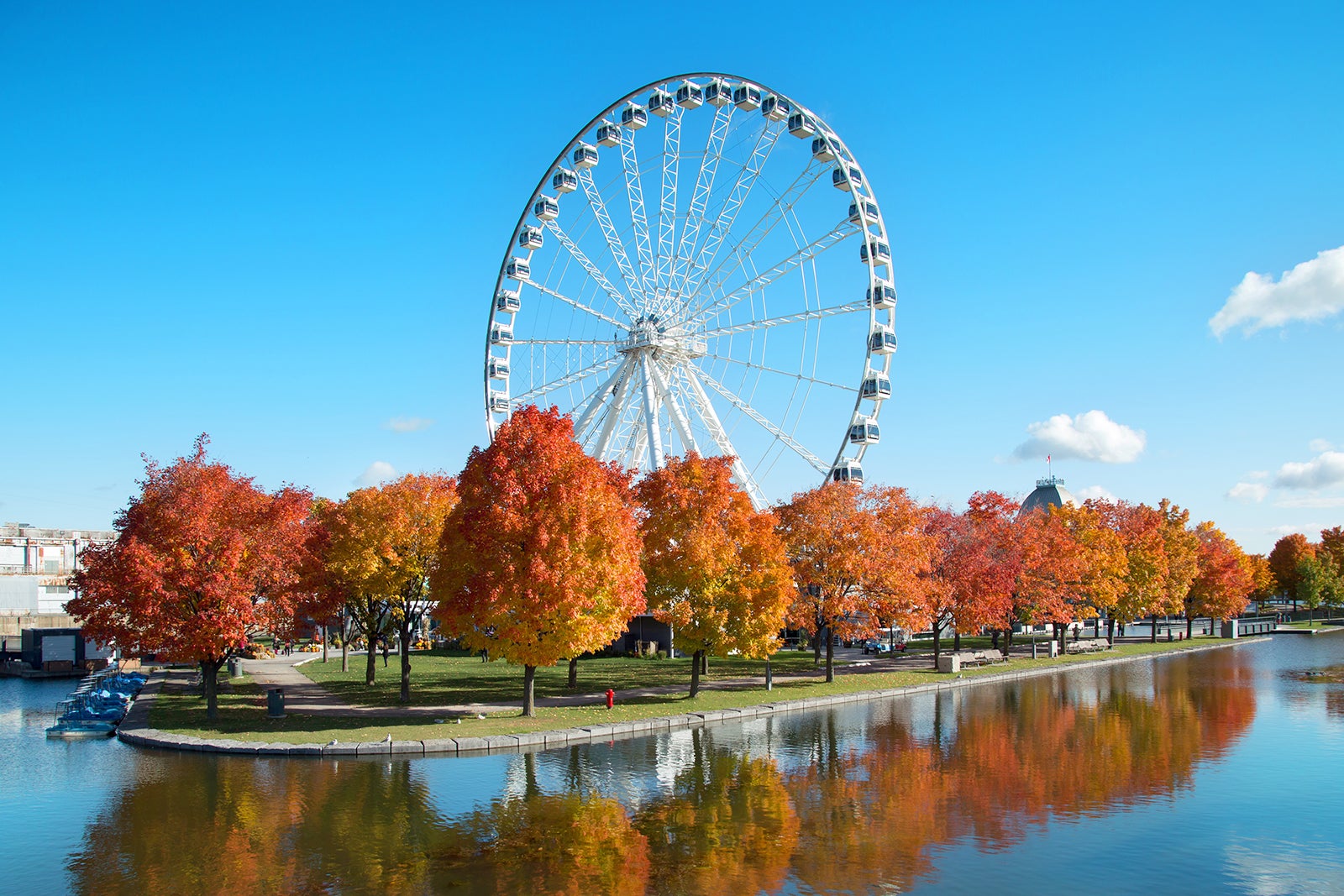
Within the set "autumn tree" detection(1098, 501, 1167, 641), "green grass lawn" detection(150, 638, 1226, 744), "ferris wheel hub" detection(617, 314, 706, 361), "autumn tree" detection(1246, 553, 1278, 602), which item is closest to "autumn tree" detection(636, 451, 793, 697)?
"green grass lawn" detection(150, 638, 1226, 744)

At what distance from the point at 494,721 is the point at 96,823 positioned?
473 inches

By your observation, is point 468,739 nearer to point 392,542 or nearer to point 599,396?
point 392,542

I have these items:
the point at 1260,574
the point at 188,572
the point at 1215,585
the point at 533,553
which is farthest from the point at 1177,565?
the point at 188,572

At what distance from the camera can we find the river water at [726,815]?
14.4 metres

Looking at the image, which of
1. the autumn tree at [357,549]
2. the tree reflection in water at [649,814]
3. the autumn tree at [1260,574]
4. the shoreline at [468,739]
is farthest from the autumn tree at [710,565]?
the autumn tree at [1260,574]

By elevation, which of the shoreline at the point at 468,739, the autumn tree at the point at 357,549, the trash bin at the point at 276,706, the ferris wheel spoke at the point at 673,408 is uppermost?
the ferris wheel spoke at the point at 673,408

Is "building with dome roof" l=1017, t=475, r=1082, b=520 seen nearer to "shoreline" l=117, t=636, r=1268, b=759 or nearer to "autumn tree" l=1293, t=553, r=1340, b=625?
"autumn tree" l=1293, t=553, r=1340, b=625

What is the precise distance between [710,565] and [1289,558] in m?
107

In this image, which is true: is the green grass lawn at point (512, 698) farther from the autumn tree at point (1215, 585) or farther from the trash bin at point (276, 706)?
the autumn tree at point (1215, 585)

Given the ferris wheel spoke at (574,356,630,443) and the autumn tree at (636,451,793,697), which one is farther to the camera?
the ferris wheel spoke at (574,356,630,443)

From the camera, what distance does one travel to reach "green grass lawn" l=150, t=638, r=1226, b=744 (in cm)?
2689

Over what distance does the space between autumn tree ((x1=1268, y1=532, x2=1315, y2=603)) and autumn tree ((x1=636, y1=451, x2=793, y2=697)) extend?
98.1m

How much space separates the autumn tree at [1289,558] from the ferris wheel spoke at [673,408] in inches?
3613

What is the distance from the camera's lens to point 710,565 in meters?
34.1
